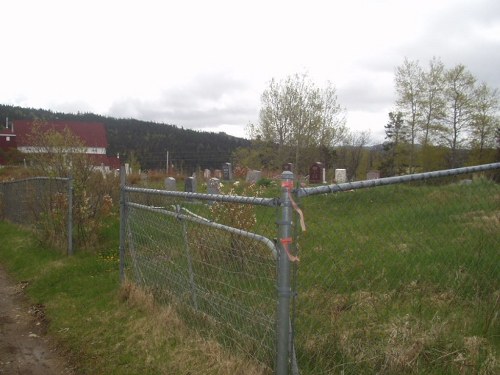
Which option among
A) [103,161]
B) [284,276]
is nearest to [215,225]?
[284,276]

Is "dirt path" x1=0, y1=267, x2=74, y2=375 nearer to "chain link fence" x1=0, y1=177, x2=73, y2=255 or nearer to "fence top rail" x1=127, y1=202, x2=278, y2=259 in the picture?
"fence top rail" x1=127, y1=202, x2=278, y2=259

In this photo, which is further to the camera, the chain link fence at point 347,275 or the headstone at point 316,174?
the headstone at point 316,174

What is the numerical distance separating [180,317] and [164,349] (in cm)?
54

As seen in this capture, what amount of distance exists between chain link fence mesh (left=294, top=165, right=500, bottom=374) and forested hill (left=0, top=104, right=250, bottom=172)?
4026 centimetres

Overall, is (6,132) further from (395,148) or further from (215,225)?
(215,225)

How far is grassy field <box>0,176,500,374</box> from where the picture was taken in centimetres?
351

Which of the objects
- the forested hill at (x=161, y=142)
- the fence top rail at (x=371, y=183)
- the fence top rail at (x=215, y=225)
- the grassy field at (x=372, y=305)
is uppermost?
the forested hill at (x=161, y=142)

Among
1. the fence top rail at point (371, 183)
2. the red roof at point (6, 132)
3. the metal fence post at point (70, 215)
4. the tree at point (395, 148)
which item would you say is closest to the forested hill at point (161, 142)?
the red roof at point (6, 132)

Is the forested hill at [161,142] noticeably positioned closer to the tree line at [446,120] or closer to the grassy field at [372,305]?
the tree line at [446,120]

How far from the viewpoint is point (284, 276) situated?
293 centimetres

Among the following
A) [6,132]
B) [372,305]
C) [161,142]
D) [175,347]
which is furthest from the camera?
[161,142]

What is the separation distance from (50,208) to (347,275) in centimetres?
656

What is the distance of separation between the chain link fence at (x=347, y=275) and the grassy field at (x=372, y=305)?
0.6 inches

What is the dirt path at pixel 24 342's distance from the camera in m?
4.28
